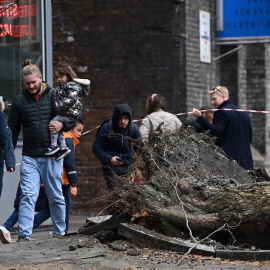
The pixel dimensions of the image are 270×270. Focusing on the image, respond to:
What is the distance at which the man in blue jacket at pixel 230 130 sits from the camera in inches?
447

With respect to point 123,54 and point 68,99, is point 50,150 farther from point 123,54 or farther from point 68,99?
point 123,54

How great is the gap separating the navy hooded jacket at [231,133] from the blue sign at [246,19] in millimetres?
6101

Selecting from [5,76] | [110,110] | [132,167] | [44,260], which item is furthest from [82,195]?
[44,260]

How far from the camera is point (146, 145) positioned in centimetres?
919

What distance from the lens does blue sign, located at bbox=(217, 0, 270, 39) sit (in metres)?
17.4

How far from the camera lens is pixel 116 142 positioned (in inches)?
429

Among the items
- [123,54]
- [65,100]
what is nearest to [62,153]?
Answer: [65,100]

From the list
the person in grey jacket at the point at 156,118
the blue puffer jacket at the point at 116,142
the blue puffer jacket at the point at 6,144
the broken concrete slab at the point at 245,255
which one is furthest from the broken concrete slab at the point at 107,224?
the person in grey jacket at the point at 156,118

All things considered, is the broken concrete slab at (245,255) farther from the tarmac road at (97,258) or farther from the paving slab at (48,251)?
the paving slab at (48,251)

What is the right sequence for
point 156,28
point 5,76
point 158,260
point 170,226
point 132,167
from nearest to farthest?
point 158,260 < point 170,226 < point 132,167 < point 5,76 < point 156,28

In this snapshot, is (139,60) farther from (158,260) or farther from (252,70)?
(158,260)

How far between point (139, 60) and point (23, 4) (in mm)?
3711

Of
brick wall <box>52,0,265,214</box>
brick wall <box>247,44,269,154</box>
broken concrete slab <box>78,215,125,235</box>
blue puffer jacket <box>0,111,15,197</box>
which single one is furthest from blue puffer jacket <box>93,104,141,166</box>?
brick wall <box>247,44,269,154</box>

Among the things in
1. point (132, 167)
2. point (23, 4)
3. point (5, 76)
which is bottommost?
point (132, 167)
